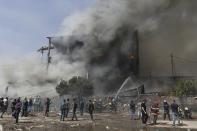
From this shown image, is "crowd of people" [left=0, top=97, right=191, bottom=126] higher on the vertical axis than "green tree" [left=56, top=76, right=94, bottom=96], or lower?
lower

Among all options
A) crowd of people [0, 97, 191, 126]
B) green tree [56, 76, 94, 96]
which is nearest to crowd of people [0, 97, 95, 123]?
crowd of people [0, 97, 191, 126]

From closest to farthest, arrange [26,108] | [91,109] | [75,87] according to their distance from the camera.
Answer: [91,109]
[26,108]
[75,87]

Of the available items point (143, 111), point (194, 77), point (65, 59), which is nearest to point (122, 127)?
point (143, 111)

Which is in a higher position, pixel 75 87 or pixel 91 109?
pixel 75 87

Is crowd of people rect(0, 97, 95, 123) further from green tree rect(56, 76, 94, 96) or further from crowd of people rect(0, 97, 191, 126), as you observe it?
green tree rect(56, 76, 94, 96)

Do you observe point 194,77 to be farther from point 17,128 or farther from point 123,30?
point 17,128

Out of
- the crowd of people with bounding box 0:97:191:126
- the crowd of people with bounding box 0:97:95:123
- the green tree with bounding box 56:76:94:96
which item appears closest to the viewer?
the crowd of people with bounding box 0:97:191:126

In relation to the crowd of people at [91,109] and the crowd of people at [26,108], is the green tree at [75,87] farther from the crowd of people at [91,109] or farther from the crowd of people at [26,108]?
the crowd of people at [26,108]

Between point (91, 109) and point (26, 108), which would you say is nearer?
point (91, 109)

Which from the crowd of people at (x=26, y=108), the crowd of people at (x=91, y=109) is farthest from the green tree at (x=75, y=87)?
the crowd of people at (x=26, y=108)

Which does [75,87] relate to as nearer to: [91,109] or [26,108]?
[26,108]

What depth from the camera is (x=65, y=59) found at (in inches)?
2341

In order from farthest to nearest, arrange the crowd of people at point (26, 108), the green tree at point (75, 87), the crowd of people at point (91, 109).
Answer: the green tree at point (75, 87), the crowd of people at point (26, 108), the crowd of people at point (91, 109)

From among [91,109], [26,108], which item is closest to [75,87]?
[26,108]
